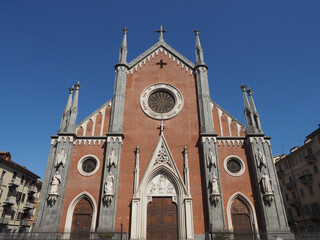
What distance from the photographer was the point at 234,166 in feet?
62.7

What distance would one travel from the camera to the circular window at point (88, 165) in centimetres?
1872

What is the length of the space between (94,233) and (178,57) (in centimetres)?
1767

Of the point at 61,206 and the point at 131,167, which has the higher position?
the point at 131,167

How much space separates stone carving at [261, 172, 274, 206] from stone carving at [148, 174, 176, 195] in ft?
22.0

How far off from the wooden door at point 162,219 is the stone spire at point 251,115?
9125 mm

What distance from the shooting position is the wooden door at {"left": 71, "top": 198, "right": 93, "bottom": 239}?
16578 mm

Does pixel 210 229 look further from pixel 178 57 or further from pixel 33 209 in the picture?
pixel 33 209

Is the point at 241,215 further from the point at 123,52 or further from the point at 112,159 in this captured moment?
the point at 123,52

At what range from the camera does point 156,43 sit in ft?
83.0

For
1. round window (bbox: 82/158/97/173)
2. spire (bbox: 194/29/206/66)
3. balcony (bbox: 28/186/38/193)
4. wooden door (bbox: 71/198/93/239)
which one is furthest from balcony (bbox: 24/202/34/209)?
spire (bbox: 194/29/206/66)

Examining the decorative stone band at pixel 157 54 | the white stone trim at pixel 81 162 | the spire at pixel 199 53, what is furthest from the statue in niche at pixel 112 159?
the spire at pixel 199 53

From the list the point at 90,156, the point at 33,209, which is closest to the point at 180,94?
the point at 90,156

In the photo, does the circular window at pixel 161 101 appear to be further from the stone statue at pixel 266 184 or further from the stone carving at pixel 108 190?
the stone statue at pixel 266 184

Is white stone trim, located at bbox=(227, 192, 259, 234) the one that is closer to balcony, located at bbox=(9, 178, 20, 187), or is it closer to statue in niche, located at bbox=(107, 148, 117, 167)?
statue in niche, located at bbox=(107, 148, 117, 167)
